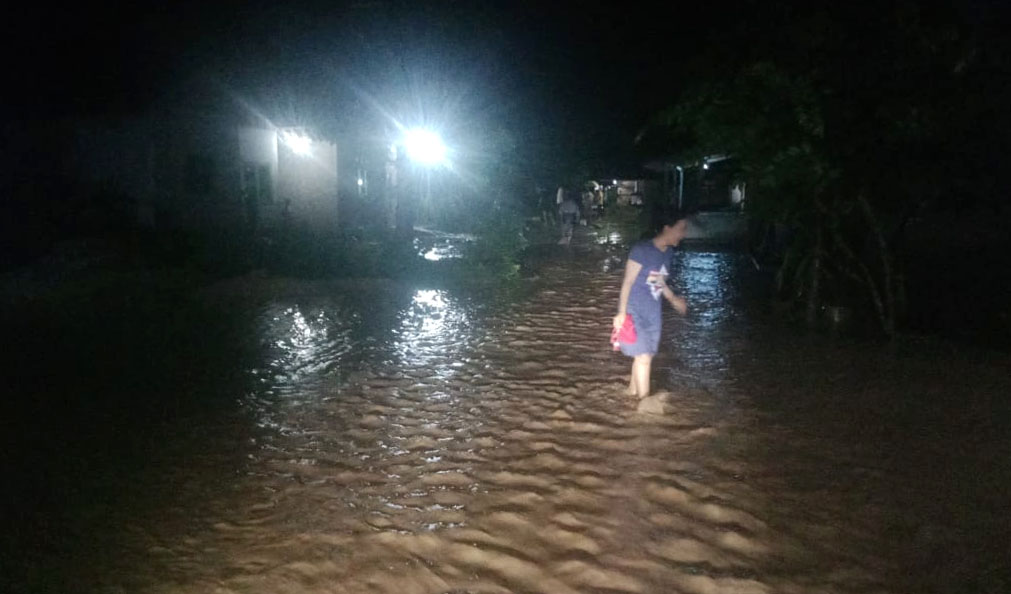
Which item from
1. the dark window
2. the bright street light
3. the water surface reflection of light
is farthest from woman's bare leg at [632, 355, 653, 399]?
the bright street light

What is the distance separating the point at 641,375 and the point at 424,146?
16.0 m

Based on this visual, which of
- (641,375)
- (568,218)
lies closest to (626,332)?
(641,375)

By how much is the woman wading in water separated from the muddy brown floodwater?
69cm

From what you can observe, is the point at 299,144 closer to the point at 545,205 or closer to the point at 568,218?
the point at 568,218

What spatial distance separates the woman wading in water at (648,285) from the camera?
20.9 feet

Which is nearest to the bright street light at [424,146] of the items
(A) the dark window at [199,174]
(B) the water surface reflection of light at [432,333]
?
(A) the dark window at [199,174]

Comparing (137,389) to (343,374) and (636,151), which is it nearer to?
(343,374)

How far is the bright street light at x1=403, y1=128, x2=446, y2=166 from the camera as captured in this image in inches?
813

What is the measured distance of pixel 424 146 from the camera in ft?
71.2

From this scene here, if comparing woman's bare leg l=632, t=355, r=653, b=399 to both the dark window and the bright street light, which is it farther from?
the bright street light

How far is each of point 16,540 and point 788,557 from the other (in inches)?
177

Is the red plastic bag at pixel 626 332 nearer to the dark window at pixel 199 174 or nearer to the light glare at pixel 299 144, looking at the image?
the dark window at pixel 199 174

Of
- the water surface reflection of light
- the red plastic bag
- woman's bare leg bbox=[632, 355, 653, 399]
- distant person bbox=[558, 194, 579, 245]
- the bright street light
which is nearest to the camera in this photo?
the red plastic bag

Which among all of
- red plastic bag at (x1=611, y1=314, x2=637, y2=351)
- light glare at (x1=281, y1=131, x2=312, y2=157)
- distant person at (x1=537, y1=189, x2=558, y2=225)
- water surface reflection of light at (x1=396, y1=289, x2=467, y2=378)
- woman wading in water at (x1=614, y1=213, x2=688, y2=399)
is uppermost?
light glare at (x1=281, y1=131, x2=312, y2=157)
